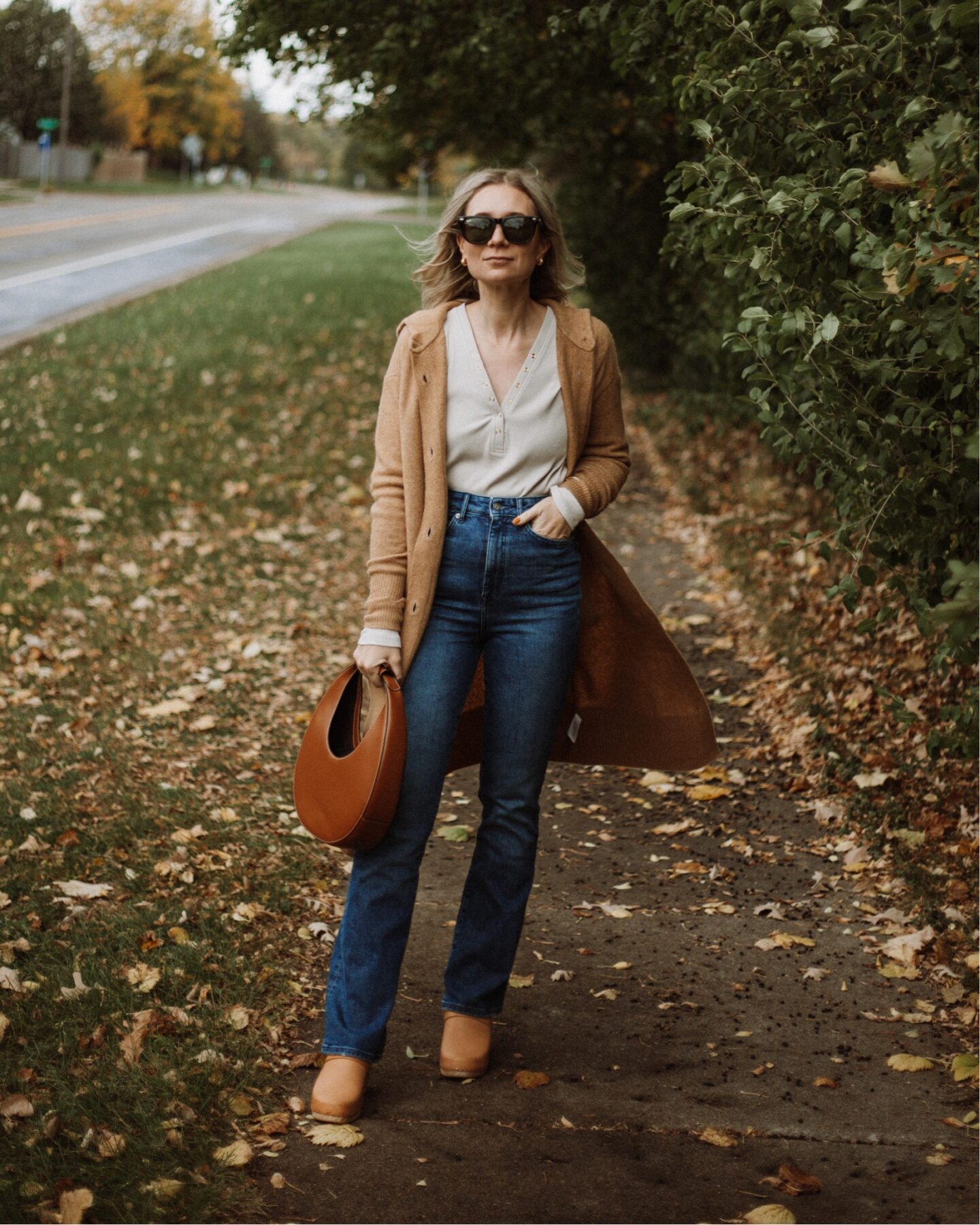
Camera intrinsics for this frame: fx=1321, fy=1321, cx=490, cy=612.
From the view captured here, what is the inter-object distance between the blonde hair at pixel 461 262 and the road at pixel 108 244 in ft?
38.4

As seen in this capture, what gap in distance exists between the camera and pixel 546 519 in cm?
325

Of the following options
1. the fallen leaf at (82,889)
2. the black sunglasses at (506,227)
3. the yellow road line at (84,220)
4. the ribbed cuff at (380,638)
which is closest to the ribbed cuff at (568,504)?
the ribbed cuff at (380,638)

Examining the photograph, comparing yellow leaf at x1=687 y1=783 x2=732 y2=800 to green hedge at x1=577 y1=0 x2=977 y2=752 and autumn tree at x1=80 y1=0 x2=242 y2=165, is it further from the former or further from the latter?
autumn tree at x1=80 y1=0 x2=242 y2=165

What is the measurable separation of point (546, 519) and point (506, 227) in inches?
28.2

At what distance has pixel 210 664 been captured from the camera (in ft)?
23.5

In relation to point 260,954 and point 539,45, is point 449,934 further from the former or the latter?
point 539,45

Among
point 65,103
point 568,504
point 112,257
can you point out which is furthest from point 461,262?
point 65,103

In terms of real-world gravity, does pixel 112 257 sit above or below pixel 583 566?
above

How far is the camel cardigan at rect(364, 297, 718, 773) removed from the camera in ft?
10.5

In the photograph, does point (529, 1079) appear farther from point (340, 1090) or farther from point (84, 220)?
point (84, 220)

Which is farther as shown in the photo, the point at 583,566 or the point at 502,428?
the point at 583,566

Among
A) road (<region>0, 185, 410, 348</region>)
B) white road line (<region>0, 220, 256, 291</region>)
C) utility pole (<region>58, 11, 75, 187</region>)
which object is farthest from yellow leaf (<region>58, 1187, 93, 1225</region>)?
utility pole (<region>58, 11, 75, 187</region>)

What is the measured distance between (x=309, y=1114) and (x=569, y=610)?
1.44 m

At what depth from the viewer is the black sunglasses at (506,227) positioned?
322 cm
